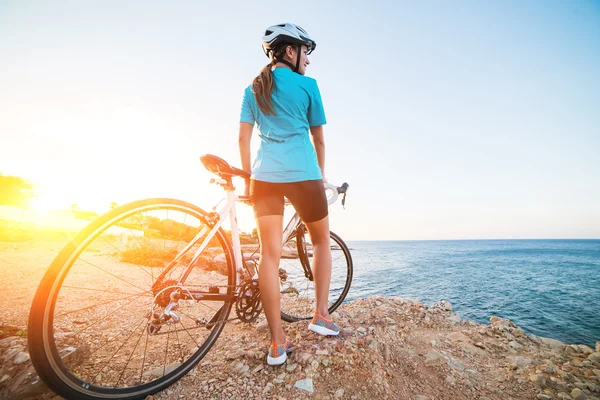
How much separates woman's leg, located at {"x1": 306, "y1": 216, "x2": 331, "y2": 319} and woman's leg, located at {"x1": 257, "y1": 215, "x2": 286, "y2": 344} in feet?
1.31

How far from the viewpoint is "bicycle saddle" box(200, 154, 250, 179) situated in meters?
2.18

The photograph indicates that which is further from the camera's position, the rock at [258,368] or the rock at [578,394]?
the rock at [578,394]

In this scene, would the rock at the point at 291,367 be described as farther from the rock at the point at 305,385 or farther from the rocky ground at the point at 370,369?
the rock at the point at 305,385

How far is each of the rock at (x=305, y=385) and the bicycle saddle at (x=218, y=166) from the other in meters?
1.82

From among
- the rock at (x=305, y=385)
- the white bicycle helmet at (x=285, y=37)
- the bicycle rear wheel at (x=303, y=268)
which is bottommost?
the rock at (x=305, y=385)

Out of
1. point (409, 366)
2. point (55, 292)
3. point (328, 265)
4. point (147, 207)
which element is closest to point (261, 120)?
point (147, 207)

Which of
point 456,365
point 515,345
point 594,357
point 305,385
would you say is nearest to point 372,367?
point 305,385

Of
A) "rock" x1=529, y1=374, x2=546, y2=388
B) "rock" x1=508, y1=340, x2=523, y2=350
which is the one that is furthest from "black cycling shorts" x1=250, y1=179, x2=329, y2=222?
"rock" x1=508, y1=340, x2=523, y2=350

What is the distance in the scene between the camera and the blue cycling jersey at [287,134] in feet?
6.67

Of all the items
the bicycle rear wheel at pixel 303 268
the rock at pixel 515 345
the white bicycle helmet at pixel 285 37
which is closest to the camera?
the white bicycle helmet at pixel 285 37

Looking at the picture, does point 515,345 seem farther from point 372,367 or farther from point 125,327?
point 125,327

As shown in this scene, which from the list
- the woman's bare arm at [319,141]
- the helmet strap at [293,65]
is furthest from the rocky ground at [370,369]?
the helmet strap at [293,65]

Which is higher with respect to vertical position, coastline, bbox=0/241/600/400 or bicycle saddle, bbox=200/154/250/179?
bicycle saddle, bbox=200/154/250/179

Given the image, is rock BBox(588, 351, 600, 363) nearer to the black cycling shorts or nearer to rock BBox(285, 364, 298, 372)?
rock BBox(285, 364, 298, 372)
